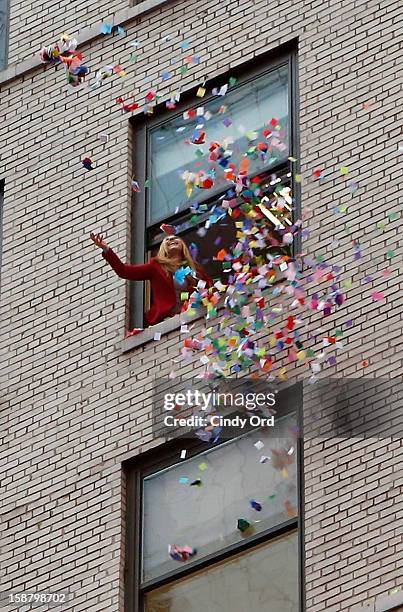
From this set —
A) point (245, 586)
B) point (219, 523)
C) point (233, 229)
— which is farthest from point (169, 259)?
point (245, 586)

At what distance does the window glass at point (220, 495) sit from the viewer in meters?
24.2

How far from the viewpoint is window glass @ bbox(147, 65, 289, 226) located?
2620cm

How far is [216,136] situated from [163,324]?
2166 millimetres

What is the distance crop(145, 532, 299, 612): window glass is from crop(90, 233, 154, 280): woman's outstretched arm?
2.98 metres

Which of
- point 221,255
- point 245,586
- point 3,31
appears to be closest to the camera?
point 245,586

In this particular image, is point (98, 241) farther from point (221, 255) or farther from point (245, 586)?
point (245, 586)

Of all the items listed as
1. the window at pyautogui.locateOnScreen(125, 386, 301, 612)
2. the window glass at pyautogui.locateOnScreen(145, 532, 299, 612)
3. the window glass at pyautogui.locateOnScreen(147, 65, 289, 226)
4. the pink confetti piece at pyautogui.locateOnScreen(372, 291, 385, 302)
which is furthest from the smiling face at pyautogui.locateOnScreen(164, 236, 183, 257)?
the window glass at pyautogui.locateOnScreen(145, 532, 299, 612)

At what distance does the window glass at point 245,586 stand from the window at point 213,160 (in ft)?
9.09

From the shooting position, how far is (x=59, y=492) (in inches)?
986

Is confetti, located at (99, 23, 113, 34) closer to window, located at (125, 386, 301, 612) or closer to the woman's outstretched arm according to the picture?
the woman's outstretched arm

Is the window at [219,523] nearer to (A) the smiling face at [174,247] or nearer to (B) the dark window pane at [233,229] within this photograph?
(B) the dark window pane at [233,229]

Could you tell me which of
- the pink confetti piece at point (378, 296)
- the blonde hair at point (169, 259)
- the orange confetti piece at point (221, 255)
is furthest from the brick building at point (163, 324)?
the orange confetti piece at point (221, 255)

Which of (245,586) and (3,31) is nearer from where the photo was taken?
(245,586)

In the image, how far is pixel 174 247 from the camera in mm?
25766
